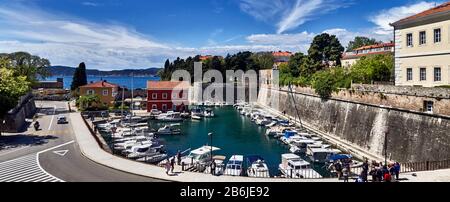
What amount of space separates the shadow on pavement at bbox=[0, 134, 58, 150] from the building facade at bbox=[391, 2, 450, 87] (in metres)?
31.3

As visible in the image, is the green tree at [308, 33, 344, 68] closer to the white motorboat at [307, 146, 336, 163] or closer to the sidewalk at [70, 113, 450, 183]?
the white motorboat at [307, 146, 336, 163]

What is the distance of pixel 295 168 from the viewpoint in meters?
25.4

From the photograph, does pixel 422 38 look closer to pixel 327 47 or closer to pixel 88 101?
→ pixel 88 101

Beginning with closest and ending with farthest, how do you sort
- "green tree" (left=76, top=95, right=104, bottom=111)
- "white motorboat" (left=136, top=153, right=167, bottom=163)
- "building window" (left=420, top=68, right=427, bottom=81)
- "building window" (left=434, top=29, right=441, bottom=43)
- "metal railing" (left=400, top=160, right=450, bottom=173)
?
"metal railing" (left=400, top=160, right=450, bottom=173)
"building window" (left=434, top=29, right=441, bottom=43)
"building window" (left=420, top=68, right=427, bottom=81)
"white motorboat" (left=136, top=153, right=167, bottom=163)
"green tree" (left=76, top=95, right=104, bottom=111)

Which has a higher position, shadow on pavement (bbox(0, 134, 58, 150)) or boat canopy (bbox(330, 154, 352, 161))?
shadow on pavement (bbox(0, 134, 58, 150))

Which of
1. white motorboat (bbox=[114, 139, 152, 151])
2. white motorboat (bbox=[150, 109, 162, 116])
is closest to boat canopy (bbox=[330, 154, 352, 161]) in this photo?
white motorboat (bbox=[114, 139, 152, 151])

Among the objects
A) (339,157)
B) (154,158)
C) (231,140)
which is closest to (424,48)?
(339,157)

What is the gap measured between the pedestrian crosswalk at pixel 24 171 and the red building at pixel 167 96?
131 feet

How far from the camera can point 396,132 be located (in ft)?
89.1

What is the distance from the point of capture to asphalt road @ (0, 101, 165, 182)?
57.9 feet

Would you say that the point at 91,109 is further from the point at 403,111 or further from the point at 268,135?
the point at 403,111

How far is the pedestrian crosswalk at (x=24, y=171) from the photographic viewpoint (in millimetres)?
17620

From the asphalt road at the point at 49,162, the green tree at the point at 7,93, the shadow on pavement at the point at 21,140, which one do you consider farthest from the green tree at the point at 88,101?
the shadow on pavement at the point at 21,140
